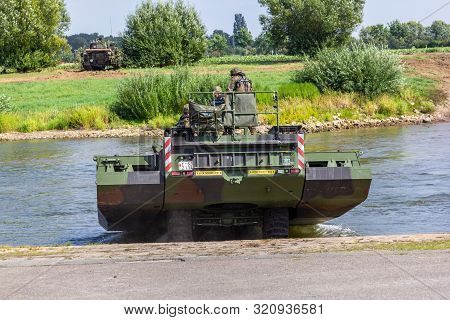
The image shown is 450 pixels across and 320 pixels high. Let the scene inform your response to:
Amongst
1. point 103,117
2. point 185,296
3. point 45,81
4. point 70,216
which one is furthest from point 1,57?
point 185,296

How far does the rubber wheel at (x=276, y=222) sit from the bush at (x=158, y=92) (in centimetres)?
2937

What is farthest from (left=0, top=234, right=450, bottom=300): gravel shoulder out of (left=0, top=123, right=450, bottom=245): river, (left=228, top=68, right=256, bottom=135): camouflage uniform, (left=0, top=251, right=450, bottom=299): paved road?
(left=0, top=123, right=450, bottom=245): river

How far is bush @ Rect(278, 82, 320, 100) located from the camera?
46938 mm

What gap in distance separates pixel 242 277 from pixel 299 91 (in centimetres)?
3723

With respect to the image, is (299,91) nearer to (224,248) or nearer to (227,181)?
(227,181)

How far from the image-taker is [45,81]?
60719mm

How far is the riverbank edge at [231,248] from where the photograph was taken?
12211mm

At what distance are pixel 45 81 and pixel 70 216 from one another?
4052 cm

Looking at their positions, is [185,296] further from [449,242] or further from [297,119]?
[297,119]

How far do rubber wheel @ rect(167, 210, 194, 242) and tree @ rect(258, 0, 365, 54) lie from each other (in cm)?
5315

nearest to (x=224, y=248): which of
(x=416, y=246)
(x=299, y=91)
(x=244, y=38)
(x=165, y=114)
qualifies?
(x=416, y=246)

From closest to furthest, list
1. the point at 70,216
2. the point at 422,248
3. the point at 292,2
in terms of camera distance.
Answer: the point at 422,248, the point at 70,216, the point at 292,2

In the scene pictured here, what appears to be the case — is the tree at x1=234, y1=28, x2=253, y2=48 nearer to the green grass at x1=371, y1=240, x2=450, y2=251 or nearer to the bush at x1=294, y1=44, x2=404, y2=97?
the bush at x1=294, y1=44, x2=404, y2=97

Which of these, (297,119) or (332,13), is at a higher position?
(332,13)
